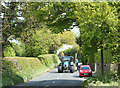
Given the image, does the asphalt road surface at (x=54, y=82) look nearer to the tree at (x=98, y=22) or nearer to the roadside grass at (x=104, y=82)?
the roadside grass at (x=104, y=82)

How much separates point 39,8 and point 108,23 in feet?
17.7

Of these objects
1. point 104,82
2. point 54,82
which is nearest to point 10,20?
point 54,82

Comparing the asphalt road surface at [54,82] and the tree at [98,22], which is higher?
the tree at [98,22]

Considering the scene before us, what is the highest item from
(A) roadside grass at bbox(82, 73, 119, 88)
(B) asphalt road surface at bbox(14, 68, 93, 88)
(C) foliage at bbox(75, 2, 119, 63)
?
(C) foliage at bbox(75, 2, 119, 63)

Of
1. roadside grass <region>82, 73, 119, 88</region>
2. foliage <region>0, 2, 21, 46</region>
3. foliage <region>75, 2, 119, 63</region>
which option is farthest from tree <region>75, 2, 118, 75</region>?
foliage <region>0, 2, 21, 46</region>

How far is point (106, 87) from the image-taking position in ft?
43.3

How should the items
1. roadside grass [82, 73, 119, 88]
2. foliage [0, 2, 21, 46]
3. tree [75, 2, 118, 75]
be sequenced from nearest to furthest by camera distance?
roadside grass [82, 73, 119, 88], tree [75, 2, 118, 75], foliage [0, 2, 21, 46]

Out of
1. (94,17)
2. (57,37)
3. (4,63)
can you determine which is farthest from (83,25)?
(57,37)

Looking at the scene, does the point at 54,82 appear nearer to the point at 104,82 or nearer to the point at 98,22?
the point at 104,82

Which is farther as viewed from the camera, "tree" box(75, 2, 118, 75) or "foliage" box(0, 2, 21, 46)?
"foliage" box(0, 2, 21, 46)

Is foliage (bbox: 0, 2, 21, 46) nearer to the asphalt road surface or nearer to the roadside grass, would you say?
the asphalt road surface

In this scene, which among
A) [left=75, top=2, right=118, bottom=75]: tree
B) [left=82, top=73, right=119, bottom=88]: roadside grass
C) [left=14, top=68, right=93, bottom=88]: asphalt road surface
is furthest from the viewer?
[left=14, top=68, right=93, bottom=88]: asphalt road surface

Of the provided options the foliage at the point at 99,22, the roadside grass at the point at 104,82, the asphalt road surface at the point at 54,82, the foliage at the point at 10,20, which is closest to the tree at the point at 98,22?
the foliage at the point at 99,22

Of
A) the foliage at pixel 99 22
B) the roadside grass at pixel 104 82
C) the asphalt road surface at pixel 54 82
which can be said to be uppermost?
the foliage at pixel 99 22
